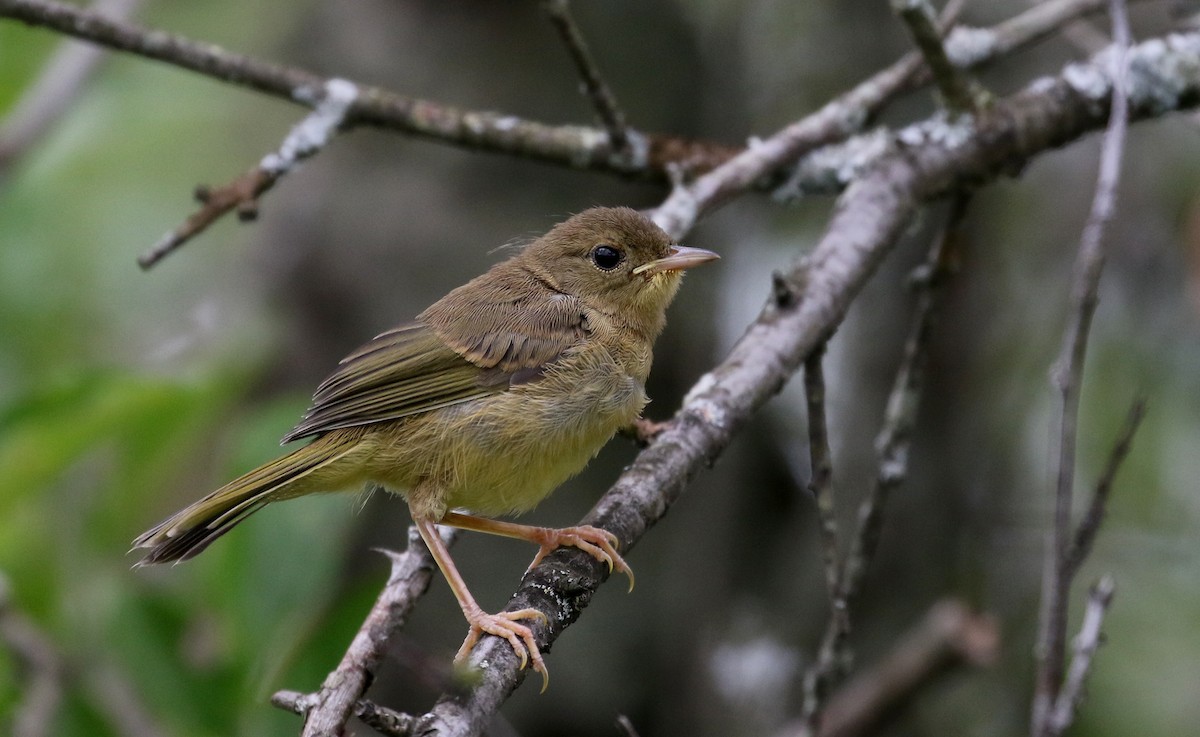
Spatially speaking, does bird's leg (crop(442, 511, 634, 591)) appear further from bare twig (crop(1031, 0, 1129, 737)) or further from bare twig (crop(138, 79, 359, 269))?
bare twig (crop(138, 79, 359, 269))

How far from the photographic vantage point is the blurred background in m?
4.80

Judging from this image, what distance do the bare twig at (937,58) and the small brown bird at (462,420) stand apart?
0.86 m

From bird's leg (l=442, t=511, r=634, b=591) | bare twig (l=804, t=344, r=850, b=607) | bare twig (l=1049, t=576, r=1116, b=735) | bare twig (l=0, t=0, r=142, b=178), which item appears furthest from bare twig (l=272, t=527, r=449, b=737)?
bare twig (l=0, t=0, r=142, b=178)

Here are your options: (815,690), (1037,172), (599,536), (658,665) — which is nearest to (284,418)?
(599,536)

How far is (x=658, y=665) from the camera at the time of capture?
196 inches

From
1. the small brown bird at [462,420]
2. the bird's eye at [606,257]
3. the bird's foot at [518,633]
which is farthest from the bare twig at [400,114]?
the bird's foot at [518,633]

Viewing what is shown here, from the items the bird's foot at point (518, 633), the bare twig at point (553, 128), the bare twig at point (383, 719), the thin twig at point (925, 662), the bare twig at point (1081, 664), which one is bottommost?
the thin twig at point (925, 662)

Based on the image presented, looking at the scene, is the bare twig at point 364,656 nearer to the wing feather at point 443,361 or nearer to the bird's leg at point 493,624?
the bird's leg at point 493,624

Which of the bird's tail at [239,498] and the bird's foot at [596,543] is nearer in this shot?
the bird's foot at [596,543]

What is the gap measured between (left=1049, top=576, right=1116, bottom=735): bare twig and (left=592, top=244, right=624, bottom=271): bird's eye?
5.70ft

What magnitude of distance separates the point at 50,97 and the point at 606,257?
258 cm

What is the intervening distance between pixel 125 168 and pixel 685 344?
9.54ft

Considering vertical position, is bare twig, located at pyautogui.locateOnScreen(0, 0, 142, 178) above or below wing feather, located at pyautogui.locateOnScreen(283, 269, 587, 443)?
above

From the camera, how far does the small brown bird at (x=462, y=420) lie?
3.11 m
